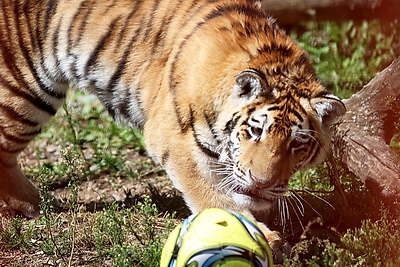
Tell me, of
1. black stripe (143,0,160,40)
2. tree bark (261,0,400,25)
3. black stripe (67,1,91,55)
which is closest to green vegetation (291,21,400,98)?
tree bark (261,0,400,25)

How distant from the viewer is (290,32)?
670 cm

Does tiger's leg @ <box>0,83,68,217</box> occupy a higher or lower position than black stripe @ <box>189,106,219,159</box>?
lower

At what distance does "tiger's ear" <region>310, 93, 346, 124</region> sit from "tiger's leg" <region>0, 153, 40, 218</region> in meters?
2.05

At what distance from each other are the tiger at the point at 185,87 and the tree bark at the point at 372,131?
0.44 m

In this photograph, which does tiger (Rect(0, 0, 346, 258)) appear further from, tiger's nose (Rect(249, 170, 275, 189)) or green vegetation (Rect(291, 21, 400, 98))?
green vegetation (Rect(291, 21, 400, 98))

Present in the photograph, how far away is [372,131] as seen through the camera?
13.6ft

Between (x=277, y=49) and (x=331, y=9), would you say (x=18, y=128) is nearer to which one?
(x=277, y=49)

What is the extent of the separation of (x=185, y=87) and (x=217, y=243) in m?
1.19

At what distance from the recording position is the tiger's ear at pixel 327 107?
344cm

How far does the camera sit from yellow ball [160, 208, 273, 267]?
9.12ft

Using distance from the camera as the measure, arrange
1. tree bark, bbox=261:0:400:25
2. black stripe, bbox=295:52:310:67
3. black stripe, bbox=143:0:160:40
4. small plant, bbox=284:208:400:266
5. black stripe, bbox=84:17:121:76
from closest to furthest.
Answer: small plant, bbox=284:208:400:266 → black stripe, bbox=295:52:310:67 → black stripe, bbox=143:0:160:40 → black stripe, bbox=84:17:121:76 → tree bark, bbox=261:0:400:25

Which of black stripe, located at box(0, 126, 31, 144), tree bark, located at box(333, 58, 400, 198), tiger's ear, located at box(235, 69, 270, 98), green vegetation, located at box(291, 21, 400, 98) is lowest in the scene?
black stripe, located at box(0, 126, 31, 144)

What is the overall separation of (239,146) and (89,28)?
1.43m

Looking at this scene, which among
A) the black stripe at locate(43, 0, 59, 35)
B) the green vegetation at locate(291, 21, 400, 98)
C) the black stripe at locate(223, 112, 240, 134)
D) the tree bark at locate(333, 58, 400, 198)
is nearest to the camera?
the black stripe at locate(223, 112, 240, 134)
